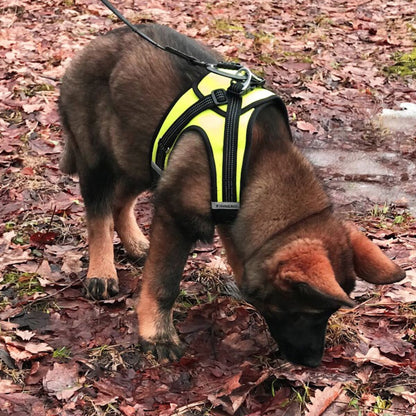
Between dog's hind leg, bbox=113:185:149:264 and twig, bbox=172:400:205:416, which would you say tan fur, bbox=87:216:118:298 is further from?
twig, bbox=172:400:205:416

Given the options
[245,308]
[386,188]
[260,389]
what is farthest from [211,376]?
[386,188]

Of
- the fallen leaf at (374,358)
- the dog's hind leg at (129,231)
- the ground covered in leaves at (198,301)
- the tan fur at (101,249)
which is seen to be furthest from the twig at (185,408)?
the dog's hind leg at (129,231)

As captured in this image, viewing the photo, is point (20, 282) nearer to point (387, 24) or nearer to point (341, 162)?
point (341, 162)

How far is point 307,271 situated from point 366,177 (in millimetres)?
3466

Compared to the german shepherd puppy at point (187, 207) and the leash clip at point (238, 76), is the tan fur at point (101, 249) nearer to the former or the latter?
the german shepherd puppy at point (187, 207)

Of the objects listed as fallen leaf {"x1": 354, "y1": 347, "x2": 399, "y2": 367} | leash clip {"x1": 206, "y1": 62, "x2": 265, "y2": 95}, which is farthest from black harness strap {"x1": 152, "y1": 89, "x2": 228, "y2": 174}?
fallen leaf {"x1": 354, "y1": 347, "x2": 399, "y2": 367}

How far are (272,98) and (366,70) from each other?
225 inches

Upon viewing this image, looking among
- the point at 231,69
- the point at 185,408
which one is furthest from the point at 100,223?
the point at 185,408

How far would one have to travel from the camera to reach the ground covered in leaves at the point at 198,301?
137 inches

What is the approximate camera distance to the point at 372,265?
132 inches

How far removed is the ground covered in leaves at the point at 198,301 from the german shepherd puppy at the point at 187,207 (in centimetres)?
25

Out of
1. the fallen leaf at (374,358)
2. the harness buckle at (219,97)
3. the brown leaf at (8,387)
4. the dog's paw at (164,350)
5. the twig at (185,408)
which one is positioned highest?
the harness buckle at (219,97)

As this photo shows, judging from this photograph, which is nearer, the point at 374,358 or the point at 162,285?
the point at 374,358

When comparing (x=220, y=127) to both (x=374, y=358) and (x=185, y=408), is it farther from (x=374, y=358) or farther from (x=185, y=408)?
(x=374, y=358)
